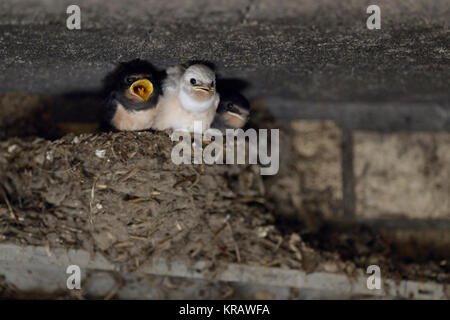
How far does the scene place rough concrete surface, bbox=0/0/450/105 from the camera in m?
1.61

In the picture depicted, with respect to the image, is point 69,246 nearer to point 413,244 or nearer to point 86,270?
point 86,270

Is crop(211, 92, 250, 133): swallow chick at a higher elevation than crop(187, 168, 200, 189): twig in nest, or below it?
higher

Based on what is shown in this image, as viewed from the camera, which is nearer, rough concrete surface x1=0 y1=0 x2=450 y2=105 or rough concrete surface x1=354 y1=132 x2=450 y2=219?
rough concrete surface x1=0 y1=0 x2=450 y2=105

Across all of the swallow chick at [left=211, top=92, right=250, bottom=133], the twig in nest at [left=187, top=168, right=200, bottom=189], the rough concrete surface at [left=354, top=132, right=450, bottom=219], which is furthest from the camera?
the rough concrete surface at [left=354, top=132, right=450, bottom=219]

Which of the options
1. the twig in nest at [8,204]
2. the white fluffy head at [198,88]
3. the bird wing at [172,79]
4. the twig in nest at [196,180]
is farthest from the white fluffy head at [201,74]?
the twig in nest at [8,204]

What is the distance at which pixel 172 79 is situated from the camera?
2424 mm

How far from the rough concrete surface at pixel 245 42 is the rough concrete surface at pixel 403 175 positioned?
37 cm

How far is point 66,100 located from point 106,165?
2.60 feet

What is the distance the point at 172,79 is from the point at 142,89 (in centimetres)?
19

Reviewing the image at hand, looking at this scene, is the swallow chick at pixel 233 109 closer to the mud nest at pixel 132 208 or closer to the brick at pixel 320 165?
the mud nest at pixel 132 208

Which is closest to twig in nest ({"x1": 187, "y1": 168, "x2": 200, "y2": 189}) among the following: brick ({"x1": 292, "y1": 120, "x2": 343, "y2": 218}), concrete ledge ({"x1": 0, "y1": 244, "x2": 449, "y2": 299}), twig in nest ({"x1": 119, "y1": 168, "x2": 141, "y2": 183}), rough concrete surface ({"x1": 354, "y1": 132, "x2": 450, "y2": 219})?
twig in nest ({"x1": 119, "y1": 168, "x2": 141, "y2": 183})

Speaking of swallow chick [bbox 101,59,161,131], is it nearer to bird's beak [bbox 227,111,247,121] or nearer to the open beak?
the open beak

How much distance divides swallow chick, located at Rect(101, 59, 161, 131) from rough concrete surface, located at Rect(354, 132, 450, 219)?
127 centimetres

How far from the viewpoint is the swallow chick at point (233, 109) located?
2.49 metres
